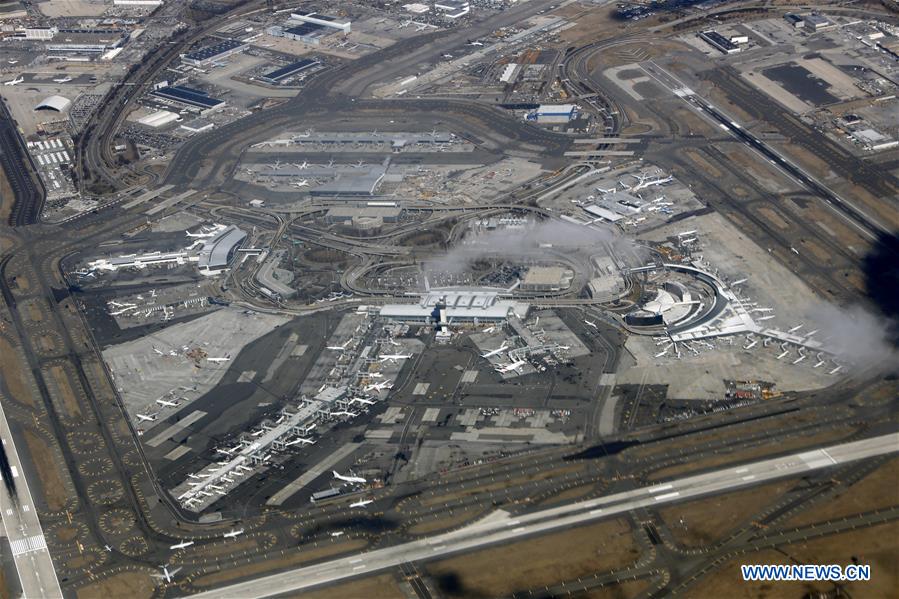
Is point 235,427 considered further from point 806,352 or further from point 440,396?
point 806,352

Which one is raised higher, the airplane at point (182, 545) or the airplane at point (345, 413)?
the airplane at point (345, 413)

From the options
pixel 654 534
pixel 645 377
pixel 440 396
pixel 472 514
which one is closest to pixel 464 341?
pixel 440 396

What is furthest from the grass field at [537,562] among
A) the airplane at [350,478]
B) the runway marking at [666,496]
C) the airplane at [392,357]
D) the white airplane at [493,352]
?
the airplane at [392,357]


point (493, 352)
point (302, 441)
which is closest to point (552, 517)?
point (302, 441)

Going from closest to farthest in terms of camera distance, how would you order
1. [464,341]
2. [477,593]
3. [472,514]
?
[477,593], [472,514], [464,341]

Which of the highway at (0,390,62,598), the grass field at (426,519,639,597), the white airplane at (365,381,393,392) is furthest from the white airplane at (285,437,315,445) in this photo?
the highway at (0,390,62,598)

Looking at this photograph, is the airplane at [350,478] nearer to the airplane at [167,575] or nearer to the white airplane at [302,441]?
the white airplane at [302,441]
